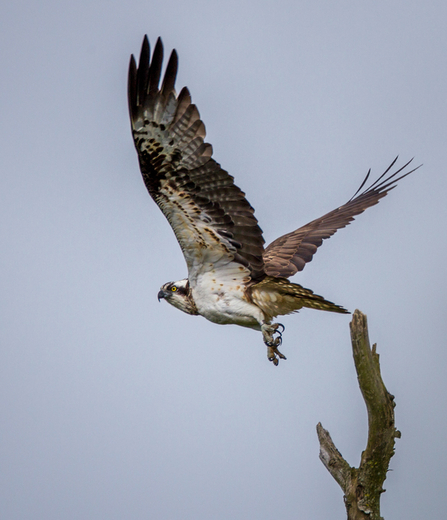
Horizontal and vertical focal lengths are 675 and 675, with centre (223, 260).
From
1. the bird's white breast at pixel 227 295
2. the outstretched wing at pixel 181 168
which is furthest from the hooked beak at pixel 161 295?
the outstretched wing at pixel 181 168

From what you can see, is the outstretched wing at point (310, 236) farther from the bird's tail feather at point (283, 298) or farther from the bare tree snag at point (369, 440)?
the bare tree snag at point (369, 440)

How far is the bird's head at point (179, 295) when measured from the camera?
744 cm

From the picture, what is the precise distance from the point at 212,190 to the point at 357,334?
2.00 m

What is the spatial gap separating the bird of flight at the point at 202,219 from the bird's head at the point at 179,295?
1cm

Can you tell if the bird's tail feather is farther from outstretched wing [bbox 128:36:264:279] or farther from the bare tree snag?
the bare tree snag

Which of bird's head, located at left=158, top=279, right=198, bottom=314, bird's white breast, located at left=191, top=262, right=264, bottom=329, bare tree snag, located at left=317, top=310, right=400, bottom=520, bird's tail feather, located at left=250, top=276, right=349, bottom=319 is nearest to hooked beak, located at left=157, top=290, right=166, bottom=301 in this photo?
bird's head, located at left=158, top=279, right=198, bottom=314

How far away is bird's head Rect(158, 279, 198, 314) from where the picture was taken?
7.44 metres

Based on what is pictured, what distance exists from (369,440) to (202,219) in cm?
258

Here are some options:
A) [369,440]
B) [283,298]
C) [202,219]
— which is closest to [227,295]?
[283,298]

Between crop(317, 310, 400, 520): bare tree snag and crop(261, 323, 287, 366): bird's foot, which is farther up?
crop(261, 323, 287, 366): bird's foot

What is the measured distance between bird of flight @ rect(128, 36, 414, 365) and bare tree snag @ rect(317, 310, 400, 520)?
87 centimetres

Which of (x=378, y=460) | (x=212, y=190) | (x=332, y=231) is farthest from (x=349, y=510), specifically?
(x=332, y=231)

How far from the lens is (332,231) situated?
8727mm

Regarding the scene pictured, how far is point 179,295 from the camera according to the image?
7527 millimetres
